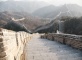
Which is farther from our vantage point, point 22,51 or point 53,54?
point 53,54

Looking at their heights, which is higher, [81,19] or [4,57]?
[81,19]

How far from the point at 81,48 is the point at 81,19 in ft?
171

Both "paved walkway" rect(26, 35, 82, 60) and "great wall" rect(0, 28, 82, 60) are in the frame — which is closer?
"great wall" rect(0, 28, 82, 60)

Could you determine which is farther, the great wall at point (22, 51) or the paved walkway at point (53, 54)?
the paved walkway at point (53, 54)

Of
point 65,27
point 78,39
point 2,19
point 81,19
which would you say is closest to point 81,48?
point 78,39

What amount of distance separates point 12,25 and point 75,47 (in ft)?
313

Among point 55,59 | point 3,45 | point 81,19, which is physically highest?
point 81,19

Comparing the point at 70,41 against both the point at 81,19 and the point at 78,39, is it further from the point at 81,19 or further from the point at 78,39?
the point at 81,19

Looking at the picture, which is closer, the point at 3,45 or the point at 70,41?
the point at 3,45

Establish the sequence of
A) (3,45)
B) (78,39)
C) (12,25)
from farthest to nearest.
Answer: (12,25)
(78,39)
(3,45)

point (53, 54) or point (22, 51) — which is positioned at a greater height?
point (22, 51)

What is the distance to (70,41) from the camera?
12469mm

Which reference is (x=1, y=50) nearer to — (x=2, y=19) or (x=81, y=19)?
(x=81, y=19)

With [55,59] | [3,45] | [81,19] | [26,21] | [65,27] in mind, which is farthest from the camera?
[26,21]
